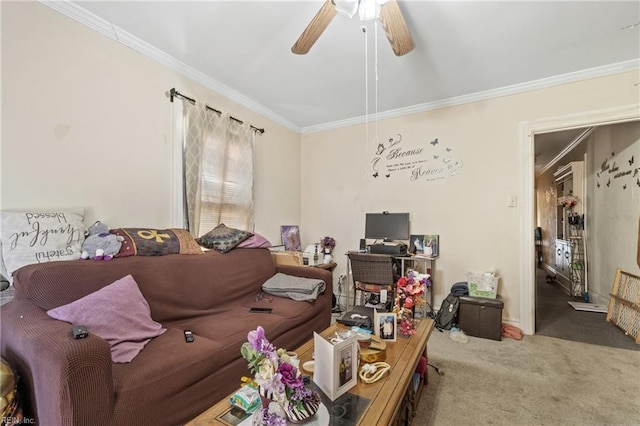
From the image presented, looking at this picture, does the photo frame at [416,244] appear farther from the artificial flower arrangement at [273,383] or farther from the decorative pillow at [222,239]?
the artificial flower arrangement at [273,383]

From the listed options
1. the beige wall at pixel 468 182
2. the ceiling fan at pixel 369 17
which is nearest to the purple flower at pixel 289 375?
the ceiling fan at pixel 369 17

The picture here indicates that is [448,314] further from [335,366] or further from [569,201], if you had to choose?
[569,201]

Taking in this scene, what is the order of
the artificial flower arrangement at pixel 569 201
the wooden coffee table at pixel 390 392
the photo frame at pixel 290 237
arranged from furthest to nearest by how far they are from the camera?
the artificial flower arrangement at pixel 569 201 < the photo frame at pixel 290 237 < the wooden coffee table at pixel 390 392

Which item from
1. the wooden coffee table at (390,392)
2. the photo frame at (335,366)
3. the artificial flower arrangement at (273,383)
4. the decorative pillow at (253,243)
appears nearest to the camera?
the artificial flower arrangement at (273,383)

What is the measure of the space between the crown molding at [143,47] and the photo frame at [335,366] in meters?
2.54

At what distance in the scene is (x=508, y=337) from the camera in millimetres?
2832

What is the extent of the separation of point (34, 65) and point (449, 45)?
288 cm

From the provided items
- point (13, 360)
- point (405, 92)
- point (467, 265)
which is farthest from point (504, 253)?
point (13, 360)

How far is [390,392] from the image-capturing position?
116 centimetres

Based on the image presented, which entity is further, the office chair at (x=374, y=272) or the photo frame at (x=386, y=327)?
the office chair at (x=374, y=272)

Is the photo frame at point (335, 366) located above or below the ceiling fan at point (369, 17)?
below

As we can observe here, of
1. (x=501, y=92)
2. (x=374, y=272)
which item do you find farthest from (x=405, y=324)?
(x=501, y=92)

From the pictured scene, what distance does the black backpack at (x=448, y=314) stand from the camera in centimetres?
298

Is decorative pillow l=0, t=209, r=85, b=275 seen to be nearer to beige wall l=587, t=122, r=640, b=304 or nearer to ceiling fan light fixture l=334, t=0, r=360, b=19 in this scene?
ceiling fan light fixture l=334, t=0, r=360, b=19
